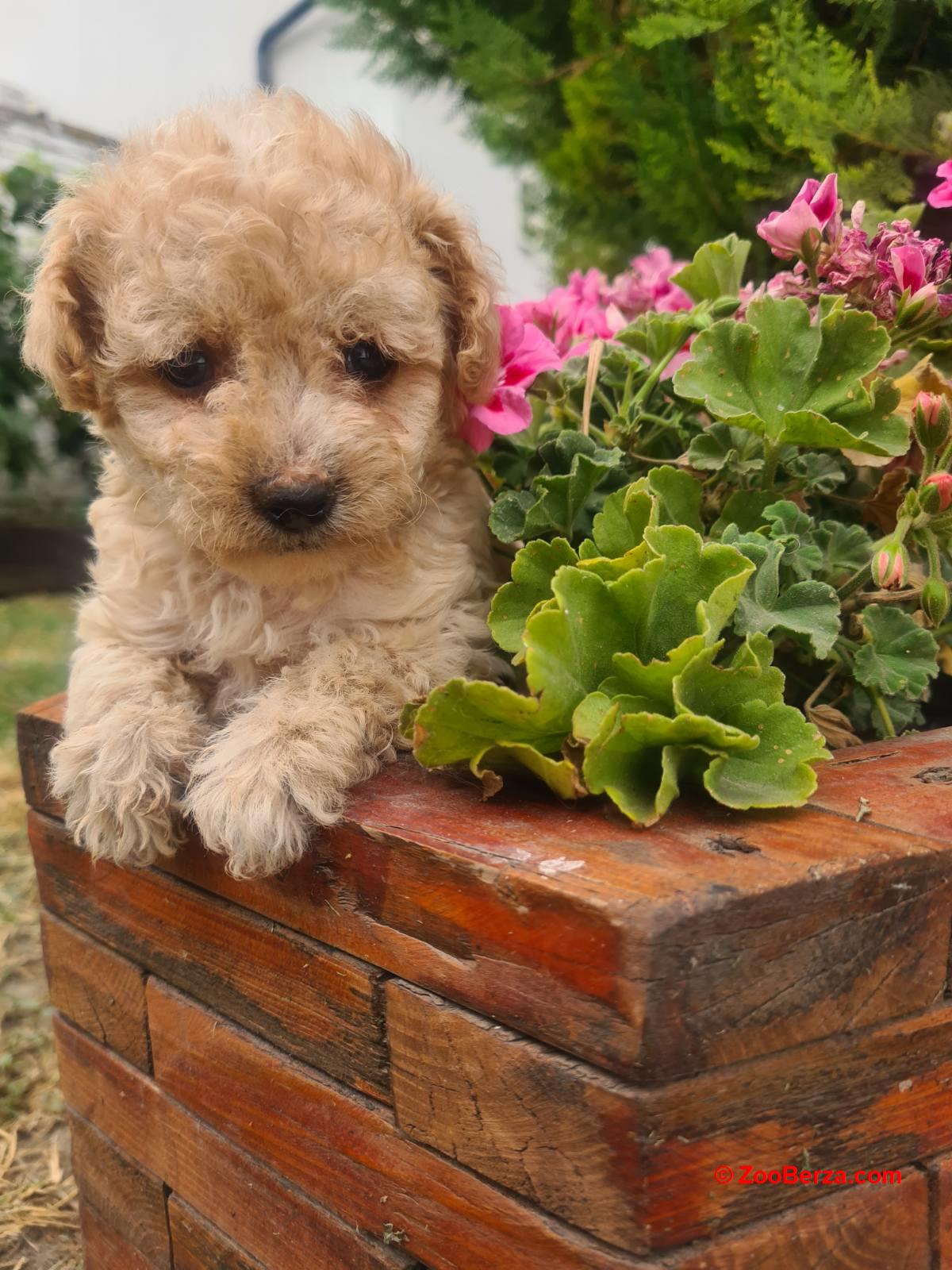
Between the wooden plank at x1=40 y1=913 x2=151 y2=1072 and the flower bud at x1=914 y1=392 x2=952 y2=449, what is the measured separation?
50.3 inches

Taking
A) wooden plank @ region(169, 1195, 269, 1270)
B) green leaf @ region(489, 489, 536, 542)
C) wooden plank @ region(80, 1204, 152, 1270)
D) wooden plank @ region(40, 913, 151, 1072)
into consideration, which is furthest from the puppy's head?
wooden plank @ region(80, 1204, 152, 1270)

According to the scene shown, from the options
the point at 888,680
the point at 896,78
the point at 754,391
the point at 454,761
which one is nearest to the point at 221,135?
the point at 754,391

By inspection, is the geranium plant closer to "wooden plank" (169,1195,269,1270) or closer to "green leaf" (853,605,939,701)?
"green leaf" (853,605,939,701)

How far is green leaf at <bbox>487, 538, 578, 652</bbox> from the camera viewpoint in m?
1.22

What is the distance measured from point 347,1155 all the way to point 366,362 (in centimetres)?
96

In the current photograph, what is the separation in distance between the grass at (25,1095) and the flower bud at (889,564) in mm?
1766

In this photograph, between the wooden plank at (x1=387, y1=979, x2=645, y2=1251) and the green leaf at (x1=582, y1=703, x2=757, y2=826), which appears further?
the green leaf at (x1=582, y1=703, x2=757, y2=826)

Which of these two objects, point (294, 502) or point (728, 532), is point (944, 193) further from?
point (294, 502)

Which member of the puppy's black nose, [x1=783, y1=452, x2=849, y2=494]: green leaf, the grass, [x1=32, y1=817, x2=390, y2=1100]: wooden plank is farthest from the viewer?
the grass

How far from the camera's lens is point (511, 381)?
1.58 m

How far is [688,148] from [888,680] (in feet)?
4.57

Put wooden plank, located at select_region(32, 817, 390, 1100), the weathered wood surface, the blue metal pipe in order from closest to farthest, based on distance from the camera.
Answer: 1. the weathered wood surface
2. wooden plank, located at select_region(32, 817, 390, 1100)
3. the blue metal pipe

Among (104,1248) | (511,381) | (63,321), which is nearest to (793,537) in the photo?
(511,381)

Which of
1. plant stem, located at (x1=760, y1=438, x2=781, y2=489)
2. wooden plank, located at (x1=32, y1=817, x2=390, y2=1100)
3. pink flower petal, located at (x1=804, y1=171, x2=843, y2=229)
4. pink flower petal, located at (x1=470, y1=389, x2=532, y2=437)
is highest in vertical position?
pink flower petal, located at (x1=804, y1=171, x2=843, y2=229)
